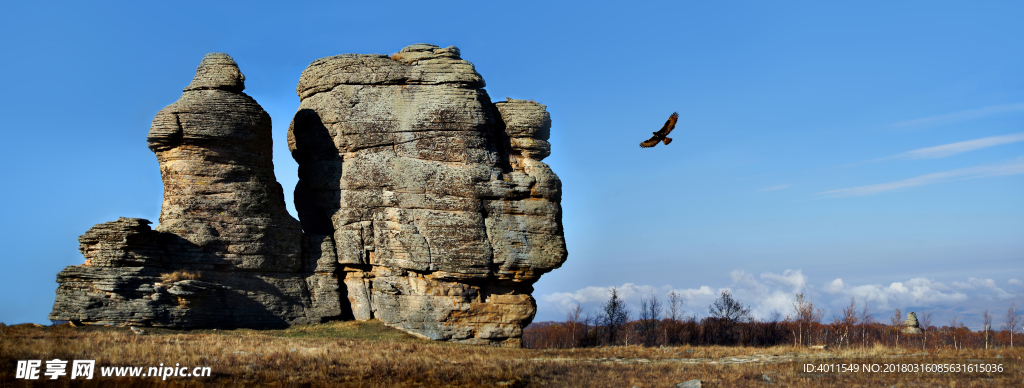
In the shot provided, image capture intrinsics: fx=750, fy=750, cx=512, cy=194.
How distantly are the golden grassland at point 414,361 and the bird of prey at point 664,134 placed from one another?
7401 millimetres

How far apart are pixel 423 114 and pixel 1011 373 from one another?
24.3 m

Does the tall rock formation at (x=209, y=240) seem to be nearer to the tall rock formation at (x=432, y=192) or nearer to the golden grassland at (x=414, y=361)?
the golden grassland at (x=414, y=361)

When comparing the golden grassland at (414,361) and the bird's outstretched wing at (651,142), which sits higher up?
the bird's outstretched wing at (651,142)

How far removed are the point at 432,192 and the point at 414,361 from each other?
1162 cm

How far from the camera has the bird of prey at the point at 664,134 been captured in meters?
25.0

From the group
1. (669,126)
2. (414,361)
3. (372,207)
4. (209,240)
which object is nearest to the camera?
(414,361)

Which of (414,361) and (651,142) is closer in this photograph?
(414,361)

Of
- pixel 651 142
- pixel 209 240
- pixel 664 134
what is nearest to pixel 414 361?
pixel 651 142

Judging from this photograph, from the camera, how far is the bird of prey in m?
25.0

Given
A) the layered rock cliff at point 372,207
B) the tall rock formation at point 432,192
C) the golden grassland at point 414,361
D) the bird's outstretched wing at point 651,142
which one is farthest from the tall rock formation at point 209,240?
the bird's outstretched wing at point 651,142

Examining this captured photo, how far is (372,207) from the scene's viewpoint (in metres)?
34.5

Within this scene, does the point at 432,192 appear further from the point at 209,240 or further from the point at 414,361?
the point at 414,361

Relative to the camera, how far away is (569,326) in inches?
2365

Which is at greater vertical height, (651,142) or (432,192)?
(651,142)
